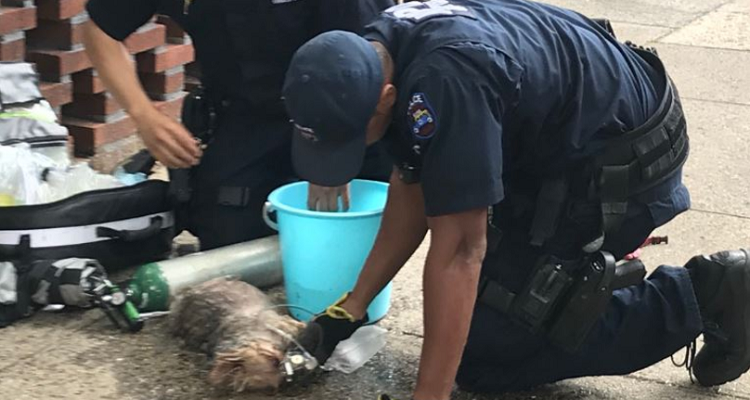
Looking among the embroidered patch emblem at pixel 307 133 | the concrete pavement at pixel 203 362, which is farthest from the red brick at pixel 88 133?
the embroidered patch emblem at pixel 307 133

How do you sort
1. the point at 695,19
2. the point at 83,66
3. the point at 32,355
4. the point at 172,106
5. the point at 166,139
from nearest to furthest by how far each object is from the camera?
the point at 32,355 < the point at 166,139 < the point at 83,66 < the point at 172,106 < the point at 695,19

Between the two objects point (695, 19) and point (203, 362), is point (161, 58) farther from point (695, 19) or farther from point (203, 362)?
point (695, 19)

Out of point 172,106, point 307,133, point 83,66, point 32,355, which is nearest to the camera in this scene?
point 307,133

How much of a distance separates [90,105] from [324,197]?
1847 mm

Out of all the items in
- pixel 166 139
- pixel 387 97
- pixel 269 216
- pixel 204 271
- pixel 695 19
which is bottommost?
pixel 695 19

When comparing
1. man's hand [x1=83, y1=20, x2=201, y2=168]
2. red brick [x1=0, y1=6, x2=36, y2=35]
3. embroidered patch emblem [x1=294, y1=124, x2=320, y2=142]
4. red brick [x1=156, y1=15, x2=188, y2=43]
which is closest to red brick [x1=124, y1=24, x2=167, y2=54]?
red brick [x1=156, y1=15, x2=188, y2=43]

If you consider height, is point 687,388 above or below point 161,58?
below

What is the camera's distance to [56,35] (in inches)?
180

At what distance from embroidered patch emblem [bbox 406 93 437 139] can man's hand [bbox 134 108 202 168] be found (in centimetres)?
111

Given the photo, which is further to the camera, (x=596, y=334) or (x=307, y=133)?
(x=596, y=334)

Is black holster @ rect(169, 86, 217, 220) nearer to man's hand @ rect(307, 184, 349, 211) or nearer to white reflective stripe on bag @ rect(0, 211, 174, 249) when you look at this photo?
white reflective stripe on bag @ rect(0, 211, 174, 249)

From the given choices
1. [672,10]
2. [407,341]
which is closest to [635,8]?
[672,10]

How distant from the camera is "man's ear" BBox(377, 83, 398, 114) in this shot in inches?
102

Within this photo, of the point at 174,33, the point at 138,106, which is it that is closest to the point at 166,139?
the point at 138,106
